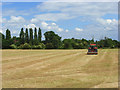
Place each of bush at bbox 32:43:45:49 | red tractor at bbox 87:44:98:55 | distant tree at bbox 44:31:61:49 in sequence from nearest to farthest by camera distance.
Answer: red tractor at bbox 87:44:98:55
bush at bbox 32:43:45:49
distant tree at bbox 44:31:61:49

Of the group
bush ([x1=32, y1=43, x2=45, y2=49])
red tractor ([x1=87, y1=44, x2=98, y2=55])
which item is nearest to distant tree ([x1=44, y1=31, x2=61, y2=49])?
bush ([x1=32, y1=43, x2=45, y2=49])

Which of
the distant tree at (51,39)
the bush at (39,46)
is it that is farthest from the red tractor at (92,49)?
the distant tree at (51,39)

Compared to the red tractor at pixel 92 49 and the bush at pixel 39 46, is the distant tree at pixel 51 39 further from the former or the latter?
the red tractor at pixel 92 49

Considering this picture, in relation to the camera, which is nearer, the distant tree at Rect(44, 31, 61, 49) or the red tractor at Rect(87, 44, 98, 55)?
the red tractor at Rect(87, 44, 98, 55)

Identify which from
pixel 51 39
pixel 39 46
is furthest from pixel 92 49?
pixel 51 39

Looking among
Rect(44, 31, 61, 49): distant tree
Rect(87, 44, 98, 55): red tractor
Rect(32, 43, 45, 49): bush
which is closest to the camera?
Rect(87, 44, 98, 55): red tractor

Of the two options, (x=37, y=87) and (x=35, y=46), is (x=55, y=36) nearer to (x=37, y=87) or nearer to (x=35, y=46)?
(x=35, y=46)

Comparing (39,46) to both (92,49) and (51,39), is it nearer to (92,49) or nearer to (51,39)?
(51,39)

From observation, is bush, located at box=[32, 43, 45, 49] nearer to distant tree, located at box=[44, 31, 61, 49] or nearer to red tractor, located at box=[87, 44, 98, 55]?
distant tree, located at box=[44, 31, 61, 49]

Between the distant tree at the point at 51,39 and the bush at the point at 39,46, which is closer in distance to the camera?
the bush at the point at 39,46

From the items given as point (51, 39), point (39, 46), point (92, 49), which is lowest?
point (92, 49)

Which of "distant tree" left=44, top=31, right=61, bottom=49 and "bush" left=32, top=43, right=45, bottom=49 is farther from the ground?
"distant tree" left=44, top=31, right=61, bottom=49

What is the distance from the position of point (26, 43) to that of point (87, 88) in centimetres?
7041

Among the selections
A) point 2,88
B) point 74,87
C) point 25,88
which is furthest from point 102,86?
point 2,88
